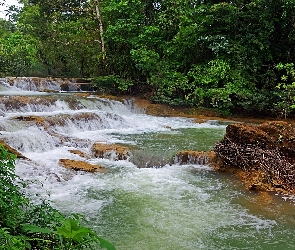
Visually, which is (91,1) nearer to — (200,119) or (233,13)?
(233,13)

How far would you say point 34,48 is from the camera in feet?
68.8

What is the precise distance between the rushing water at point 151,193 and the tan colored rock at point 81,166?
0.15 meters

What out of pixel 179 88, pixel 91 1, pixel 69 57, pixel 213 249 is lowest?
pixel 213 249

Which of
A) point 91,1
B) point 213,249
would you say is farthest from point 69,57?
point 213,249

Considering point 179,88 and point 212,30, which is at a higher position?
point 212,30

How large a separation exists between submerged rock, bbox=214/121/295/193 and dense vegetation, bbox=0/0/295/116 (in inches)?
217

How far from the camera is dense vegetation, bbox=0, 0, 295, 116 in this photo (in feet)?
42.2

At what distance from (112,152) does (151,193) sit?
219cm

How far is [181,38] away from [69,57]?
9127 millimetres

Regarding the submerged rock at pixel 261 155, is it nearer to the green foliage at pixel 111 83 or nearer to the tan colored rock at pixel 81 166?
the tan colored rock at pixel 81 166

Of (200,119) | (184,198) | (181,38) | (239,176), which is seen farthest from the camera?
(181,38)

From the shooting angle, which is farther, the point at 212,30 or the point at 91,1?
the point at 91,1

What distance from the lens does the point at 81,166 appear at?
275 inches

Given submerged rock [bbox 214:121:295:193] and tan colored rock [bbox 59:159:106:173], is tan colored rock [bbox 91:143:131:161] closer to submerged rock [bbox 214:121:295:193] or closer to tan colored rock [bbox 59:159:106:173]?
tan colored rock [bbox 59:159:106:173]
